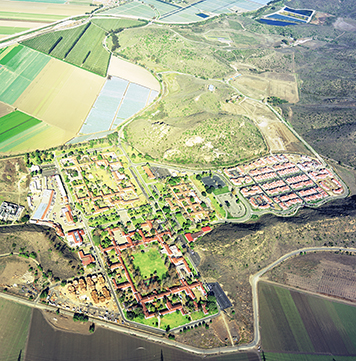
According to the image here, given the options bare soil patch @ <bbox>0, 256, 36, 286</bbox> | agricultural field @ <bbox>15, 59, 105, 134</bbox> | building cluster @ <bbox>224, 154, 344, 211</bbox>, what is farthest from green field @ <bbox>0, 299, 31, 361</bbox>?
building cluster @ <bbox>224, 154, 344, 211</bbox>

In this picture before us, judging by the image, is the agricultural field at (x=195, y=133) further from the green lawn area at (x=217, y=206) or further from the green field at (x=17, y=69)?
the green field at (x=17, y=69)

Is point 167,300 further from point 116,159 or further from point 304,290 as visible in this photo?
point 116,159

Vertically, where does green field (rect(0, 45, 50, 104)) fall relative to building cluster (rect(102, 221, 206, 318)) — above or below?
above

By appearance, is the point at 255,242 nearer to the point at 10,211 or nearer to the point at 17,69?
the point at 10,211

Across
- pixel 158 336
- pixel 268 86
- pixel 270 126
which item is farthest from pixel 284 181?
pixel 268 86

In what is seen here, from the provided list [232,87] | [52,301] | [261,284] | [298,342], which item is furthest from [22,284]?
[232,87]

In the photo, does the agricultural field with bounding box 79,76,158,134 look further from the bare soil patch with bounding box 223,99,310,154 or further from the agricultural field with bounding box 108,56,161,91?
the bare soil patch with bounding box 223,99,310,154
